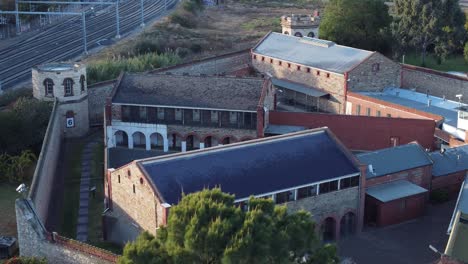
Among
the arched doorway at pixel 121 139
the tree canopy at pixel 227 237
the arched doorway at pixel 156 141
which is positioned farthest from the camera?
the arched doorway at pixel 121 139

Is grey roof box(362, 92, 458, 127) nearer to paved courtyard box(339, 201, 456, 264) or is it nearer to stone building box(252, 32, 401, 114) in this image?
stone building box(252, 32, 401, 114)

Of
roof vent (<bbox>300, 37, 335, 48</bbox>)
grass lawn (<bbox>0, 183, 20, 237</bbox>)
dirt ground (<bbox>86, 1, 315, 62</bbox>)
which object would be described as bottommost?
grass lawn (<bbox>0, 183, 20, 237</bbox>)

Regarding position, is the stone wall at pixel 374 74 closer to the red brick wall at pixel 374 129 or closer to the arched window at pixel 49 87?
the red brick wall at pixel 374 129

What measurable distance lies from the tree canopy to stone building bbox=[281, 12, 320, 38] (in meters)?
52.9

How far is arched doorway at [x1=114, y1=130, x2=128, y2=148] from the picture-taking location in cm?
5244

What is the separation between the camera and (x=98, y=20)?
335 ft

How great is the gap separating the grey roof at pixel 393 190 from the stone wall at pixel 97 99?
91.0 feet

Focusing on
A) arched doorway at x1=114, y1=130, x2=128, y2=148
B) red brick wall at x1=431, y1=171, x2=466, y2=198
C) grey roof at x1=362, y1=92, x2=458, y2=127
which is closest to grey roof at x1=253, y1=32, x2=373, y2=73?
grey roof at x1=362, y1=92, x2=458, y2=127

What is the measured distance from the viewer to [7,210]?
42.9 m

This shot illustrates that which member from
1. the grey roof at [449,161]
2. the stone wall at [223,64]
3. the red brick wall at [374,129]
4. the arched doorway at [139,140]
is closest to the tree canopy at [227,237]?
the grey roof at [449,161]

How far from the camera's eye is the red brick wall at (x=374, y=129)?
49.1 meters

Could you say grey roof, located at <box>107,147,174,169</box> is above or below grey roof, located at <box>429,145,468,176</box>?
below

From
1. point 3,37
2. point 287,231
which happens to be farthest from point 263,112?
point 3,37

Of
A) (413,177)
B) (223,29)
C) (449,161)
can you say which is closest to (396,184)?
(413,177)
